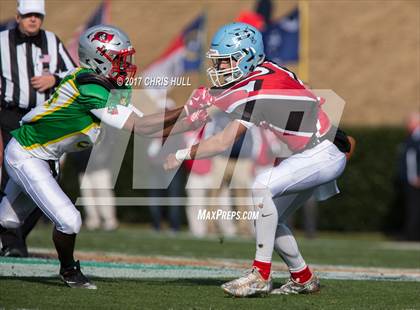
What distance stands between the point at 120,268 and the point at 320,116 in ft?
7.96

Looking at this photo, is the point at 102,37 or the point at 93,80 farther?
the point at 102,37

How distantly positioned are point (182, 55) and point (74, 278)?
9.55 m

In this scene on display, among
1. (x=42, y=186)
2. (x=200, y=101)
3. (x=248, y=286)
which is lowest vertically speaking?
(x=248, y=286)

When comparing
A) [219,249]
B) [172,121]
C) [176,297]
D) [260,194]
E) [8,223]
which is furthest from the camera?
[219,249]

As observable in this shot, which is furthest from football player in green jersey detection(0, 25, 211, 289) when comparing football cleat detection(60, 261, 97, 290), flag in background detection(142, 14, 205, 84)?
flag in background detection(142, 14, 205, 84)

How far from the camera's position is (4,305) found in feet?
17.4

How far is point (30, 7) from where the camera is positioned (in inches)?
316

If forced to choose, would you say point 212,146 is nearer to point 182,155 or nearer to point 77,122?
point 182,155

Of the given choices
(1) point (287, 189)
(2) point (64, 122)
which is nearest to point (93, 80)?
(2) point (64, 122)

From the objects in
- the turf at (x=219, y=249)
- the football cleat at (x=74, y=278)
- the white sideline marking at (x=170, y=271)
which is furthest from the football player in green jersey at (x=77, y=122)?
the turf at (x=219, y=249)

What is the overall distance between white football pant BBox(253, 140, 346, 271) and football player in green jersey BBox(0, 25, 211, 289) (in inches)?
25.0

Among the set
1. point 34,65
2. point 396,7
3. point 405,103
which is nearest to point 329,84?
point 405,103

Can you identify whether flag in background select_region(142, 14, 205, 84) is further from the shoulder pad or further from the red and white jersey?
the red and white jersey

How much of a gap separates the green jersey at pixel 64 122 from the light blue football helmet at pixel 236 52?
66 cm
